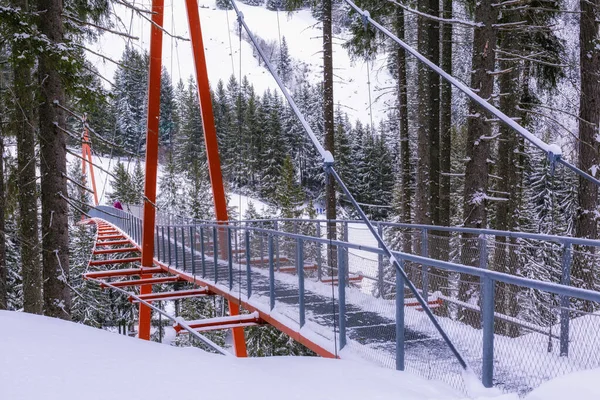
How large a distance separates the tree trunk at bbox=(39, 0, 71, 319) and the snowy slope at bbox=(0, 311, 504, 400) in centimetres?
319

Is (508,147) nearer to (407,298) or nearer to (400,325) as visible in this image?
(407,298)

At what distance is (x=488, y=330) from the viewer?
3.59 meters

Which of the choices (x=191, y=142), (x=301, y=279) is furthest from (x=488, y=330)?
(x=191, y=142)

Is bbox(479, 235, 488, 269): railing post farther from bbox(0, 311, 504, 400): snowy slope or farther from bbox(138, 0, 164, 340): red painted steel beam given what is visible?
bbox(138, 0, 164, 340): red painted steel beam

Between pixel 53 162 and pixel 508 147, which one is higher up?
pixel 508 147

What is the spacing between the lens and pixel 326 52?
14195 mm

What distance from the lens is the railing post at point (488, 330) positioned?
138 inches

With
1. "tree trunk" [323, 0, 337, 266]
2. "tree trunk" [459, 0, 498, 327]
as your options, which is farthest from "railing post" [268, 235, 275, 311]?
"tree trunk" [323, 0, 337, 266]

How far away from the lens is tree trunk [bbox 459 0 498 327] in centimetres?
848

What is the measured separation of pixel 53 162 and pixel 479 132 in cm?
630

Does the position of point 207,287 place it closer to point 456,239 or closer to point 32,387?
point 456,239

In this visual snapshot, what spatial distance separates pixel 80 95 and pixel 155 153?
6853mm

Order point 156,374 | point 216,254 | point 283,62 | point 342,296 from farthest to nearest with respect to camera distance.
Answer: point 283,62 → point 216,254 → point 342,296 → point 156,374

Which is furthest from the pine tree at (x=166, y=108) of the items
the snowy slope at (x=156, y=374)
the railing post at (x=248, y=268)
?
the snowy slope at (x=156, y=374)
